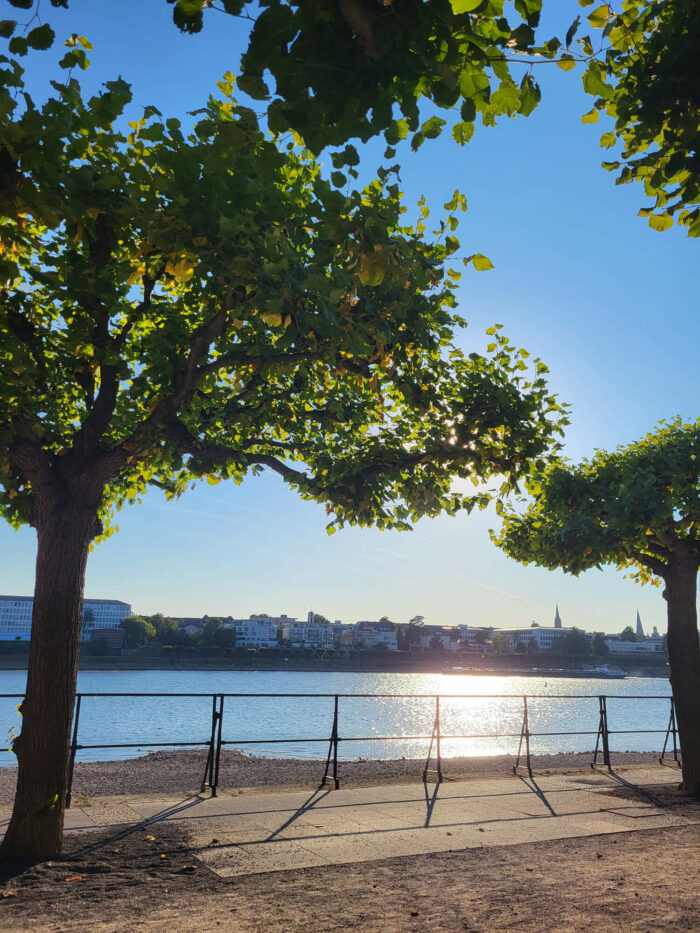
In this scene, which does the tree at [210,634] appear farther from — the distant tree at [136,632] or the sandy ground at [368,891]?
the sandy ground at [368,891]

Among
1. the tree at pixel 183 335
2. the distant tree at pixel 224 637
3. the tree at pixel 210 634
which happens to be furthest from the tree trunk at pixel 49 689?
the distant tree at pixel 224 637

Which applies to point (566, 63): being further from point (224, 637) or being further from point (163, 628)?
point (163, 628)

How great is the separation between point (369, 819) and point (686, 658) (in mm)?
6497

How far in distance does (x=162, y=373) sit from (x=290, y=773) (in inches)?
405

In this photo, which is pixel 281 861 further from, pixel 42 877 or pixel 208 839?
pixel 42 877

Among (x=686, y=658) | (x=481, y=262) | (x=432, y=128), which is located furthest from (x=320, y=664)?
(x=432, y=128)

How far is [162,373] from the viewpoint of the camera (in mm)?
7906

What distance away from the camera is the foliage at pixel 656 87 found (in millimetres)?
4176

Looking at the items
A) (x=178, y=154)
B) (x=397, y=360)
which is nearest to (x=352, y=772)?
(x=397, y=360)

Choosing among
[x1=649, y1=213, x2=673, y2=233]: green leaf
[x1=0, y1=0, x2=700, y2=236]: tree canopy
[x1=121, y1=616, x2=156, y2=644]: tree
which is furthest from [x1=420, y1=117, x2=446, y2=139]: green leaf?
[x1=121, y1=616, x2=156, y2=644]: tree

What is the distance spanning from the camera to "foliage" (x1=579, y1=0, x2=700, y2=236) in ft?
13.7

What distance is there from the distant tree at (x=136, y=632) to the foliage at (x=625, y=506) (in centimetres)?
12925

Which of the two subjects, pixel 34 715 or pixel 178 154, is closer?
pixel 178 154

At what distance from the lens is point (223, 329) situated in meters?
7.71
